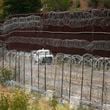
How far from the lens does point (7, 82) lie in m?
15.9

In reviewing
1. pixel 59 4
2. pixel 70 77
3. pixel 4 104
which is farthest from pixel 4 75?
pixel 59 4

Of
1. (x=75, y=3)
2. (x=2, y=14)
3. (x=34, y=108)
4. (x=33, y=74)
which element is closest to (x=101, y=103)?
(x=34, y=108)

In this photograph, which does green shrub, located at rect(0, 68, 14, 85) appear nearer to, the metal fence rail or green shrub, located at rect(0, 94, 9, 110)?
the metal fence rail

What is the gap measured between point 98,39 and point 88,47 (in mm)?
637

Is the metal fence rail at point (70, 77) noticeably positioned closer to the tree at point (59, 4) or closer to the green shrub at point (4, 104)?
the green shrub at point (4, 104)

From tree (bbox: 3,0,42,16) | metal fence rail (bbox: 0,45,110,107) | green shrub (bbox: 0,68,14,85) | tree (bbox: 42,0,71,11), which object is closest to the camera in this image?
metal fence rail (bbox: 0,45,110,107)

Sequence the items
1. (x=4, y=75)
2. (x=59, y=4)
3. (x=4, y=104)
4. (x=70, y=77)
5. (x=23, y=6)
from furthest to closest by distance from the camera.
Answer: (x=23, y=6), (x=59, y=4), (x=4, y=75), (x=70, y=77), (x=4, y=104)

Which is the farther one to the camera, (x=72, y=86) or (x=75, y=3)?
(x=75, y=3)

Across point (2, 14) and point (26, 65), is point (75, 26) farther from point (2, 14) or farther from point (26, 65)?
point (2, 14)

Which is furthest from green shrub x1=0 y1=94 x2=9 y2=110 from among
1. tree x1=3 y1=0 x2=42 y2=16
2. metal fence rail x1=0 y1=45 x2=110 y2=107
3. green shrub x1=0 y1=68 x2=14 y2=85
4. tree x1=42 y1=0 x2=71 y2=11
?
tree x1=3 y1=0 x2=42 y2=16

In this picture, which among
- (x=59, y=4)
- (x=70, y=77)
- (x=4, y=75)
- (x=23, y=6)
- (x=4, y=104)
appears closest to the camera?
(x=4, y=104)

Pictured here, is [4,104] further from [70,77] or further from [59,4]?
[59,4]

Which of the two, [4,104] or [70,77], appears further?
[70,77]

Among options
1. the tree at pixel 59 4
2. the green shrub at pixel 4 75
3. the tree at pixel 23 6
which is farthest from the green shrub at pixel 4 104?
the tree at pixel 23 6
